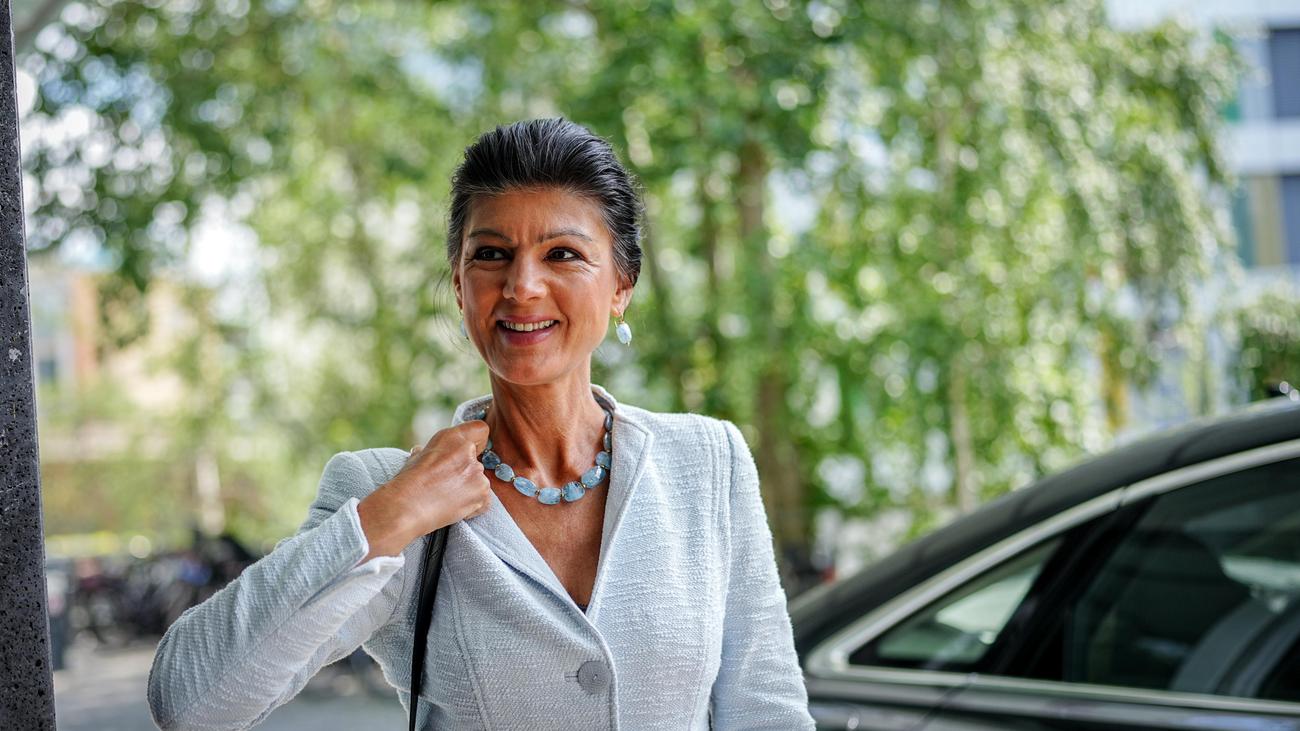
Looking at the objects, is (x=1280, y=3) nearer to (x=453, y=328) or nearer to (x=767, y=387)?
(x=767, y=387)

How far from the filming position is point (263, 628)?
1.51 m

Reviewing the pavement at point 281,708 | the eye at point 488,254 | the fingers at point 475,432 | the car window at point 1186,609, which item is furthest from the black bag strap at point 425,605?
the pavement at point 281,708

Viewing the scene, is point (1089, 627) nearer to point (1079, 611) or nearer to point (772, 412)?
point (1079, 611)

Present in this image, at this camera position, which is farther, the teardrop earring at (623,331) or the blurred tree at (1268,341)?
the blurred tree at (1268,341)

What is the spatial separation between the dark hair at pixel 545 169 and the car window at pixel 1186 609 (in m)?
1.27

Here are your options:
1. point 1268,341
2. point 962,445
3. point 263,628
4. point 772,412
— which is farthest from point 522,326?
point 772,412

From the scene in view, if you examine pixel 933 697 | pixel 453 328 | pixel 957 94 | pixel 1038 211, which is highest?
pixel 957 94

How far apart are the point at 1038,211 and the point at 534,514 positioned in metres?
6.05

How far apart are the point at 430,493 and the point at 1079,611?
149 centimetres

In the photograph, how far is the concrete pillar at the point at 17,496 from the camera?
4.77 feet

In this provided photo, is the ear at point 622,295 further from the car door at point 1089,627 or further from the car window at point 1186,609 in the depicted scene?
the car window at point 1186,609

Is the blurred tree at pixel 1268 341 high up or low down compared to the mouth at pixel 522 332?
down

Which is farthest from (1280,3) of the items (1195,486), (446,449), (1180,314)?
(446,449)

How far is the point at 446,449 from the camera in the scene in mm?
Answer: 1706
